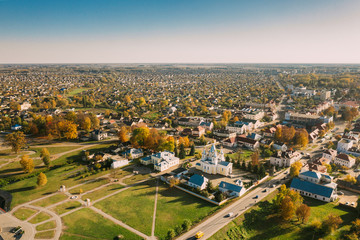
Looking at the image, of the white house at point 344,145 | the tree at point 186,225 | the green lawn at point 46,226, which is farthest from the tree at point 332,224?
the green lawn at point 46,226

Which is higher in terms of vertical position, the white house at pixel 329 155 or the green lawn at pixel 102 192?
the white house at pixel 329 155

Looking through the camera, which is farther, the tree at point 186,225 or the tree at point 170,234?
the tree at point 186,225

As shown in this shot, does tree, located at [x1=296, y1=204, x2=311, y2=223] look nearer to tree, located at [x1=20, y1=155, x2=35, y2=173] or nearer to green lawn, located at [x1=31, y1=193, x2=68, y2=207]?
green lawn, located at [x1=31, y1=193, x2=68, y2=207]

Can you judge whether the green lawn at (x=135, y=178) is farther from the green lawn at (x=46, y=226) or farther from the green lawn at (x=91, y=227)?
the green lawn at (x=46, y=226)

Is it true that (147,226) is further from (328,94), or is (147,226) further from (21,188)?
(328,94)

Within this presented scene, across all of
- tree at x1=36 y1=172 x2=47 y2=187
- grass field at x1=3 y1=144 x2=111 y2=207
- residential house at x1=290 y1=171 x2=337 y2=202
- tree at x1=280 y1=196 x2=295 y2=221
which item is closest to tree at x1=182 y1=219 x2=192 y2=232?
tree at x1=280 y1=196 x2=295 y2=221

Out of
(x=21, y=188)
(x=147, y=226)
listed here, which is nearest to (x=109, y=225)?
(x=147, y=226)

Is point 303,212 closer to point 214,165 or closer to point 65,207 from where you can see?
point 214,165
